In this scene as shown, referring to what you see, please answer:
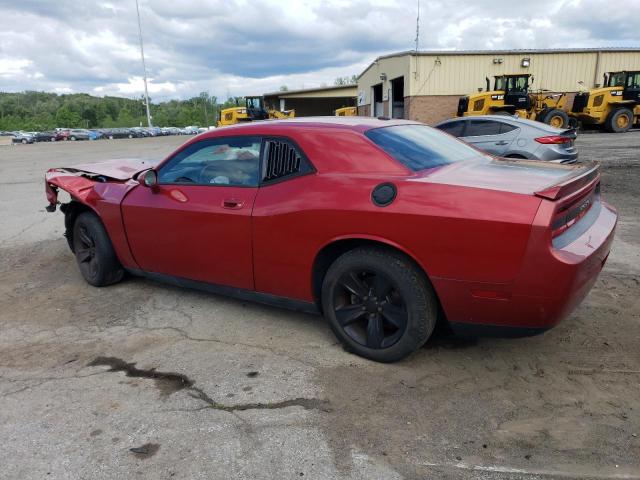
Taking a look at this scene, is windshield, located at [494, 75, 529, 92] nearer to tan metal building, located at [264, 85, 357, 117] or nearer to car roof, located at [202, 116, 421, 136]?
car roof, located at [202, 116, 421, 136]

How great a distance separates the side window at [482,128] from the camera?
9.28 metres

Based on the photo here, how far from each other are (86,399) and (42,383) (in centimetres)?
44

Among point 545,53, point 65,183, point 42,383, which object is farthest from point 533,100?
point 42,383

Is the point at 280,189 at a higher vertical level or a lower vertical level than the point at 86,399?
higher

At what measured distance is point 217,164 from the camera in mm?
3887

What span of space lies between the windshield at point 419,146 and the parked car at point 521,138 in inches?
200

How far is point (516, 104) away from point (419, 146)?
70.1 ft

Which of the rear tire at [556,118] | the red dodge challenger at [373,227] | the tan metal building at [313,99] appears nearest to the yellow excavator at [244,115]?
the rear tire at [556,118]

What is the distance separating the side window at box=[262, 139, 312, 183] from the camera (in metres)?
3.41

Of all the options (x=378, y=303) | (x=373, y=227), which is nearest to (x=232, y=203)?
(x=373, y=227)

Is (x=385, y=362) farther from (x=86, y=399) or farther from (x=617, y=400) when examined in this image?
(x=86, y=399)

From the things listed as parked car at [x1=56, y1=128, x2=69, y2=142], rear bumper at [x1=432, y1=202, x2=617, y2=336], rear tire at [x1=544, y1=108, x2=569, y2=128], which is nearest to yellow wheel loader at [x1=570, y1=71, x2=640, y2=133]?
rear tire at [x1=544, y1=108, x2=569, y2=128]

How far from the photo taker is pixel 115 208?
445 cm

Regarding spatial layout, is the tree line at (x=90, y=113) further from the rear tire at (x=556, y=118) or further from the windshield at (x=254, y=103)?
the rear tire at (x=556, y=118)
